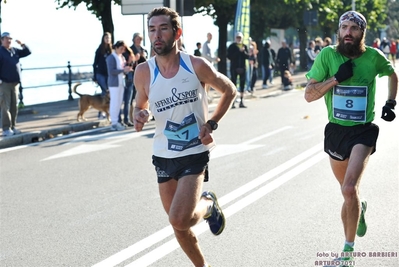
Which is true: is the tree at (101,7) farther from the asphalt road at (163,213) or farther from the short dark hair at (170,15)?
the short dark hair at (170,15)

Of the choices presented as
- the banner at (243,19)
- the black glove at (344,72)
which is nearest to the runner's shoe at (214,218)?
the black glove at (344,72)

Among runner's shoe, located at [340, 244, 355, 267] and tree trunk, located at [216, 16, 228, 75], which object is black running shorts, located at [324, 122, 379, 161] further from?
tree trunk, located at [216, 16, 228, 75]

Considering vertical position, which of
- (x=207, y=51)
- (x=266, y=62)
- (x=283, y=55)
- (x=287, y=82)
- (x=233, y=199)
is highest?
(x=233, y=199)

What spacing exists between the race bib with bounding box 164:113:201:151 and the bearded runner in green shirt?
3.82 feet

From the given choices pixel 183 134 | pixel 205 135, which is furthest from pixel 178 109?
pixel 205 135

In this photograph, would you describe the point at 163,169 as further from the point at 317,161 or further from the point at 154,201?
the point at 317,161

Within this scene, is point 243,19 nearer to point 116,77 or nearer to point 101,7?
point 101,7

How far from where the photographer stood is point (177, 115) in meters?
6.14

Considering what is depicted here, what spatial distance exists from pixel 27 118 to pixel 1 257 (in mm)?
13129

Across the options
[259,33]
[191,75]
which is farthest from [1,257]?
[259,33]

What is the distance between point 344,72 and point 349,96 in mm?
262

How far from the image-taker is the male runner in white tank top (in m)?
6.07

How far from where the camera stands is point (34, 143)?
52.4 feet

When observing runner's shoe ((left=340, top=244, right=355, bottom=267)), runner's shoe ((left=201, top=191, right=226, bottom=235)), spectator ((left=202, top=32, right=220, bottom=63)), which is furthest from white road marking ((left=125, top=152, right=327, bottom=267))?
spectator ((left=202, top=32, right=220, bottom=63))
